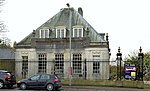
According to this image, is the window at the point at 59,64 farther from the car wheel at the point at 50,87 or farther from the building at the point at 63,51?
the car wheel at the point at 50,87

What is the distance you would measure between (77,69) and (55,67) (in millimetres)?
3043

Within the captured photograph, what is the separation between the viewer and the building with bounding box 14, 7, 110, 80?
133 ft

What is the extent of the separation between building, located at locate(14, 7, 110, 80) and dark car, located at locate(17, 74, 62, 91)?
545 inches

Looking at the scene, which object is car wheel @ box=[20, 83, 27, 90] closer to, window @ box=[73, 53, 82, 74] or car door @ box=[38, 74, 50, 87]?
car door @ box=[38, 74, 50, 87]

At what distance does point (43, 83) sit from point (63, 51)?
54.5ft

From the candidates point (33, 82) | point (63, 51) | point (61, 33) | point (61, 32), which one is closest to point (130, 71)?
point (33, 82)

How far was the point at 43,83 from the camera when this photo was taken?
2552cm

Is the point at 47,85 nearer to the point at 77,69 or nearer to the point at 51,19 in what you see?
the point at 77,69

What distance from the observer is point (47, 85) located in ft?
83.3

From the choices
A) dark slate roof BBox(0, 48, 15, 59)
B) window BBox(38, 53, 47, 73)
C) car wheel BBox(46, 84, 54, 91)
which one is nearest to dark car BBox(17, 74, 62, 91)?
car wheel BBox(46, 84, 54, 91)

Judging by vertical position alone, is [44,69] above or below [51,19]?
below

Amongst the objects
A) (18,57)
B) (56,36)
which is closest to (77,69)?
(56,36)

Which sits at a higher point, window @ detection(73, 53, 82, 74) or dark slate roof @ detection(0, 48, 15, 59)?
dark slate roof @ detection(0, 48, 15, 59)

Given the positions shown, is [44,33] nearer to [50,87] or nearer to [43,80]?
[43,80]
